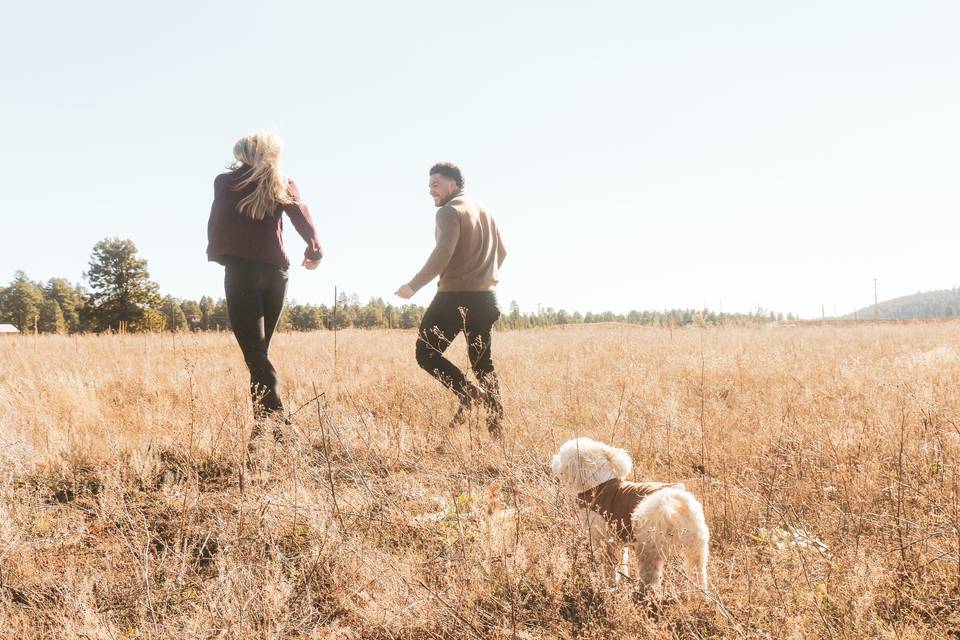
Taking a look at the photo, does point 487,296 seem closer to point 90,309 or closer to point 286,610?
point 286,610

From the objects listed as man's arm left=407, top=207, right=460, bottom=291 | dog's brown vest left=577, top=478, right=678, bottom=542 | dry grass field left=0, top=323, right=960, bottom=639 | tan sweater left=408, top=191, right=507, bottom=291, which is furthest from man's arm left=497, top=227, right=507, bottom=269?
dog's brown vest left=577, top=478, right=678, bottom=542

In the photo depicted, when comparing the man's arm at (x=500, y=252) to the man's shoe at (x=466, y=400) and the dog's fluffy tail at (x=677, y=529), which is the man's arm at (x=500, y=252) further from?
the dog's fluffy tail at (x=677, y=529)

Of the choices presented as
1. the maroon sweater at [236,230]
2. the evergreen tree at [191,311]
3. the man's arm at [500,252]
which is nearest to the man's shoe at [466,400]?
the man's arm at [500,252]

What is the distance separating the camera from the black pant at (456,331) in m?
3.83

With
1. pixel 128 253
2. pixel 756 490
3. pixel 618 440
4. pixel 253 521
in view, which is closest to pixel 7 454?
pixel 253 521

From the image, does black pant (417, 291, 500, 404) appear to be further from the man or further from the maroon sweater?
the maroon sweater

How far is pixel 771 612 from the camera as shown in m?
1.61

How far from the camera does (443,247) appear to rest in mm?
3791

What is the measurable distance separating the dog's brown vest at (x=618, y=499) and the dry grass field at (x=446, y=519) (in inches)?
7.2

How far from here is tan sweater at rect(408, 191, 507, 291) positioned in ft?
12.5

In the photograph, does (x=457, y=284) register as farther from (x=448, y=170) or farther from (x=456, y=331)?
(x=448, y=170)

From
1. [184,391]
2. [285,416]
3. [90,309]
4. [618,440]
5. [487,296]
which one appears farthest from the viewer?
[90,309]

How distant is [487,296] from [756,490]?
7.37 feet

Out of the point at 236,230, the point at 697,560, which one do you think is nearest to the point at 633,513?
the point at 697,560
